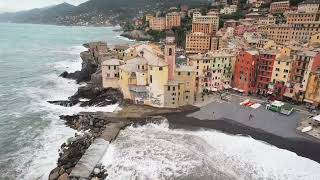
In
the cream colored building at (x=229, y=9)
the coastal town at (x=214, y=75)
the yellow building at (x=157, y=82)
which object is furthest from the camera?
the cream colored building at (x=229, y=9)

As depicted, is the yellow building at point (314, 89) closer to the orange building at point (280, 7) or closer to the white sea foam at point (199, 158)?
the white sea foam at point (199, 158)

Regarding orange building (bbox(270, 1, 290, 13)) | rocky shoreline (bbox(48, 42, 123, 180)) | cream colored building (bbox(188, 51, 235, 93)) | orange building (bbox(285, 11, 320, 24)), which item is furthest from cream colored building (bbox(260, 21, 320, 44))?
rocky shoreline (bbox(48, 42, 123, 180))

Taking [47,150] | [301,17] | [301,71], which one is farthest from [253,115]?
[301,17]

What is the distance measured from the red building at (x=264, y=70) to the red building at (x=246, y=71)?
0.96m

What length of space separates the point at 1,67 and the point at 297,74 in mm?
94381

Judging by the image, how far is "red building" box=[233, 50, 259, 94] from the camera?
5994cm

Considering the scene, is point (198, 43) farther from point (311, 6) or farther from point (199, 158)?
point (199, 158)

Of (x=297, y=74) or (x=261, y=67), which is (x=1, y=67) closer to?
(x=261, y=67)

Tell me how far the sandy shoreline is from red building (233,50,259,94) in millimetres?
16113

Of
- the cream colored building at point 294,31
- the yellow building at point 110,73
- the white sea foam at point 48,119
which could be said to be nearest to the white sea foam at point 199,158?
the white sea foam at point 48,119

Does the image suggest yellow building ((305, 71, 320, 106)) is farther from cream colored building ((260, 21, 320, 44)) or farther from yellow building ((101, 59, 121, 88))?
yellow building ((101, 59, 121, 88))

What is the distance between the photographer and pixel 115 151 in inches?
1559

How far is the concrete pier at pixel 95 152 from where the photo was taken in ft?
112

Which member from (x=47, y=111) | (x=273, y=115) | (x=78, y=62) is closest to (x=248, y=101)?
(x=273, y=115)
